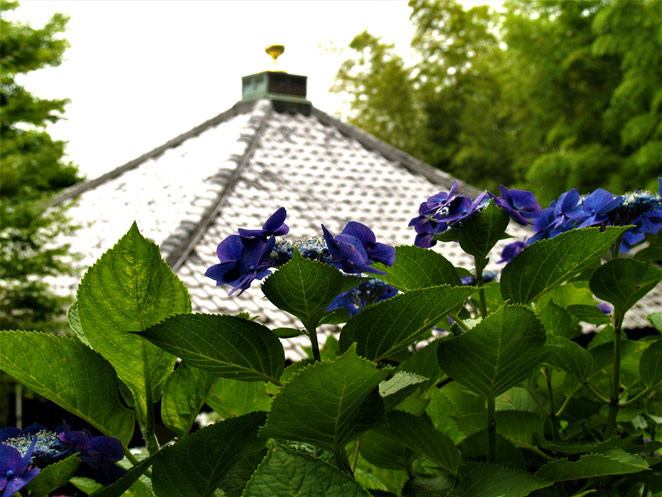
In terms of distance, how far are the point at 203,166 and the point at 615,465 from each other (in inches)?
240

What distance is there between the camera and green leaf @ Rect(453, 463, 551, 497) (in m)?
0.52

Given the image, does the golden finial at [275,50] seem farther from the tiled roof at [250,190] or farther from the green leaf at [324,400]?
the green leaf at [324,400]

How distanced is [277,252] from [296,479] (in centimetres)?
23

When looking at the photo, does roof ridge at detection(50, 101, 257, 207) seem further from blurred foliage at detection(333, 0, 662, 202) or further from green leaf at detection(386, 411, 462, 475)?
blurred foliage at detection(333, 0, 662, 202)

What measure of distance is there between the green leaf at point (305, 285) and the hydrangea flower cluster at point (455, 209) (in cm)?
19

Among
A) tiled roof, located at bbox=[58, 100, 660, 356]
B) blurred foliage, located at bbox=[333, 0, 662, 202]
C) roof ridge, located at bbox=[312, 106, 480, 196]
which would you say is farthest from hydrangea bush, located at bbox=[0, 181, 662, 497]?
blurred foliage, located at bbox=[333, 0, 662, 202]

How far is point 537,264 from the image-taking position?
2.18 ft

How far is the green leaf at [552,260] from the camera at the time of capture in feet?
2.09

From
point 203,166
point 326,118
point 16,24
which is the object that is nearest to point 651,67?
point 326,118

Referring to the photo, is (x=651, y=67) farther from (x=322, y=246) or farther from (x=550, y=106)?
(x=322, y=246)

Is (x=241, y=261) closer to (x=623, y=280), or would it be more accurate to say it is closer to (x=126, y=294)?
(x=126, y=294)

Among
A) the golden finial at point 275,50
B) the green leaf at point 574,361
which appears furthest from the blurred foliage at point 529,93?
the green leaf at point 574,361

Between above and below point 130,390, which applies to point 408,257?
above

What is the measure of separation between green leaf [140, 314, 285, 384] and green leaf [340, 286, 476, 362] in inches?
2.6
